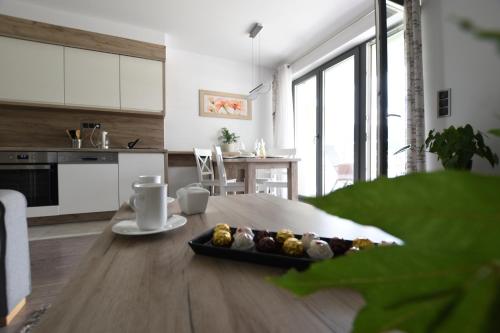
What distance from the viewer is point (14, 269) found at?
3.63 ft

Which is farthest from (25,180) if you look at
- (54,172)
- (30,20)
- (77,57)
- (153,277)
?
(153,277)

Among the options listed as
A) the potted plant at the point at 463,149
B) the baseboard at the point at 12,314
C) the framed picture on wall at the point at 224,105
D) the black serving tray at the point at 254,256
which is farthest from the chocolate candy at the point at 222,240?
the framed picture on wall at the point at 224,105

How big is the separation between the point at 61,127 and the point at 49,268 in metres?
2.32

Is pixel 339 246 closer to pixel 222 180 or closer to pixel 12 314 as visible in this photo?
pixel 12 314

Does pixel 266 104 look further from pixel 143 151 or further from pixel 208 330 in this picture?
pixel 208 330

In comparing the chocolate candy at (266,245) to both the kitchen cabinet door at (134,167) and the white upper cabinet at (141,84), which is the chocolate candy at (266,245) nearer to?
the kitchen cabinet door at (134,167)

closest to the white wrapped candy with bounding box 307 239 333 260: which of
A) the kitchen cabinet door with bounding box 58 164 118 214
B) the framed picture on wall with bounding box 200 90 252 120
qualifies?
the kitchen cabinet door with bounding box 58 164 118 214

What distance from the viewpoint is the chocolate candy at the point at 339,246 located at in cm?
54

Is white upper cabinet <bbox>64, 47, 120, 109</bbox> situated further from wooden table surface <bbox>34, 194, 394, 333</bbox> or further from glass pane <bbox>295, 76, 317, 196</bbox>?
wooden table surface <bbox>34, 194, 394, 333</bbox>

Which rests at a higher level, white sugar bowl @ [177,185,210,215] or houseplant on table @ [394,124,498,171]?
houseplant on table @ [394,124,498,171]

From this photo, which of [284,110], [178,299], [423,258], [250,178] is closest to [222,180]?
[250,178]

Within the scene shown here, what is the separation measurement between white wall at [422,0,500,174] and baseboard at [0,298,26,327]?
262 centimetres

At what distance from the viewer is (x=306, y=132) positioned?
477 cm

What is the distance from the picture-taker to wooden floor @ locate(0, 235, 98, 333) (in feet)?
4.10
